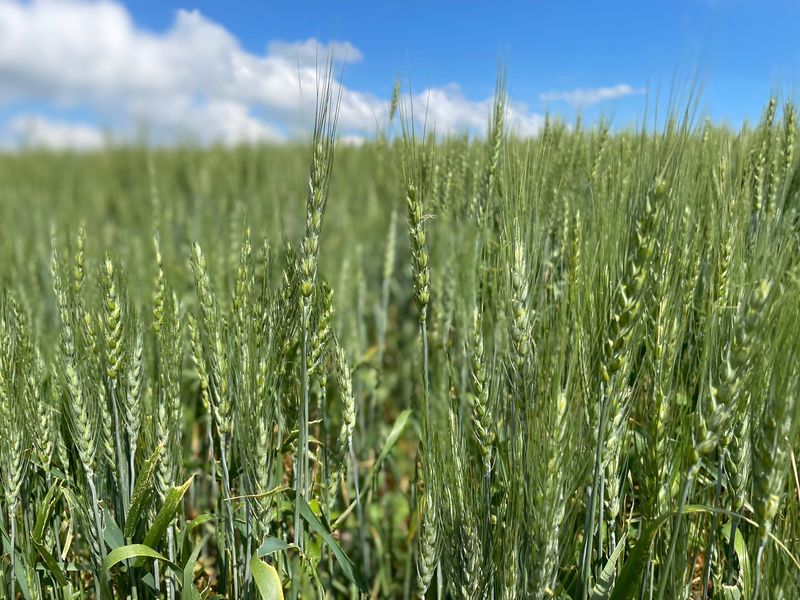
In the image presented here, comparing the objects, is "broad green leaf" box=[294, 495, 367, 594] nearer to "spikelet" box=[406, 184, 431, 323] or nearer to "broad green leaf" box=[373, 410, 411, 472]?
"broad green leaf" box=[373, 410, 411, 472]

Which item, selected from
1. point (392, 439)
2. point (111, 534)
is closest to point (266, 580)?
point (111, 534)

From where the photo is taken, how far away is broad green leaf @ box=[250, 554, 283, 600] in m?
0.98

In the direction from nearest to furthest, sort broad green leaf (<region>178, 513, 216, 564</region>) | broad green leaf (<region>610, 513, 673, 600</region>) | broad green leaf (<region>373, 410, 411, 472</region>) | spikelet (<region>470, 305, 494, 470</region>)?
1. broad green leaf (<region>610, 513, 673, 600</region>)
2. spikelet (<region>470, 305, 494, 470</region>)
3. broad green leaf (<region>178, 513, 216, 564</region>)
4. broad green leaf (<region>373, 410, 411, 472</region>)

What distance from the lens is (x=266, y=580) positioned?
3.26 feet

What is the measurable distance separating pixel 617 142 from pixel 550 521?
118cm

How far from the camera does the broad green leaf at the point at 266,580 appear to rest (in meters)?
0.98

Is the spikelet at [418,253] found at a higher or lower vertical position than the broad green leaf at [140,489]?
higher

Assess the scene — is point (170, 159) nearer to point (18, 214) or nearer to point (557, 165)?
point (18, 214)

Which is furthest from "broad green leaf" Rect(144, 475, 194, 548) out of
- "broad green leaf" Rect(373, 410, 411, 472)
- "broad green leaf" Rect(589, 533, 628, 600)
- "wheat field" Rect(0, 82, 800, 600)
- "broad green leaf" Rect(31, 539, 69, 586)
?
"broad green leaf" Rect(589, 533, 628, 600)

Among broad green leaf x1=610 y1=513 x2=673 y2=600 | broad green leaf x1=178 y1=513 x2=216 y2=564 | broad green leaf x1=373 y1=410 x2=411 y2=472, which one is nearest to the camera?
broad green leaf x1=610 y1=513 x2=673 y2=600

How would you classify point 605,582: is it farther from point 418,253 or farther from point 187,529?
point 187,529

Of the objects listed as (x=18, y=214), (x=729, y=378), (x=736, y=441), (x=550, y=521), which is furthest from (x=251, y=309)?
(x=18, y=214)

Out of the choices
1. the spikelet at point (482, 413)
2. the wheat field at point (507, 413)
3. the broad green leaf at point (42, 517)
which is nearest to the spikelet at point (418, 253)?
the wheat field at point (507, 413)

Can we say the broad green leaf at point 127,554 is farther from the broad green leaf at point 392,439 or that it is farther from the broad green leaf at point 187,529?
the broad green leaf at point 392,439
